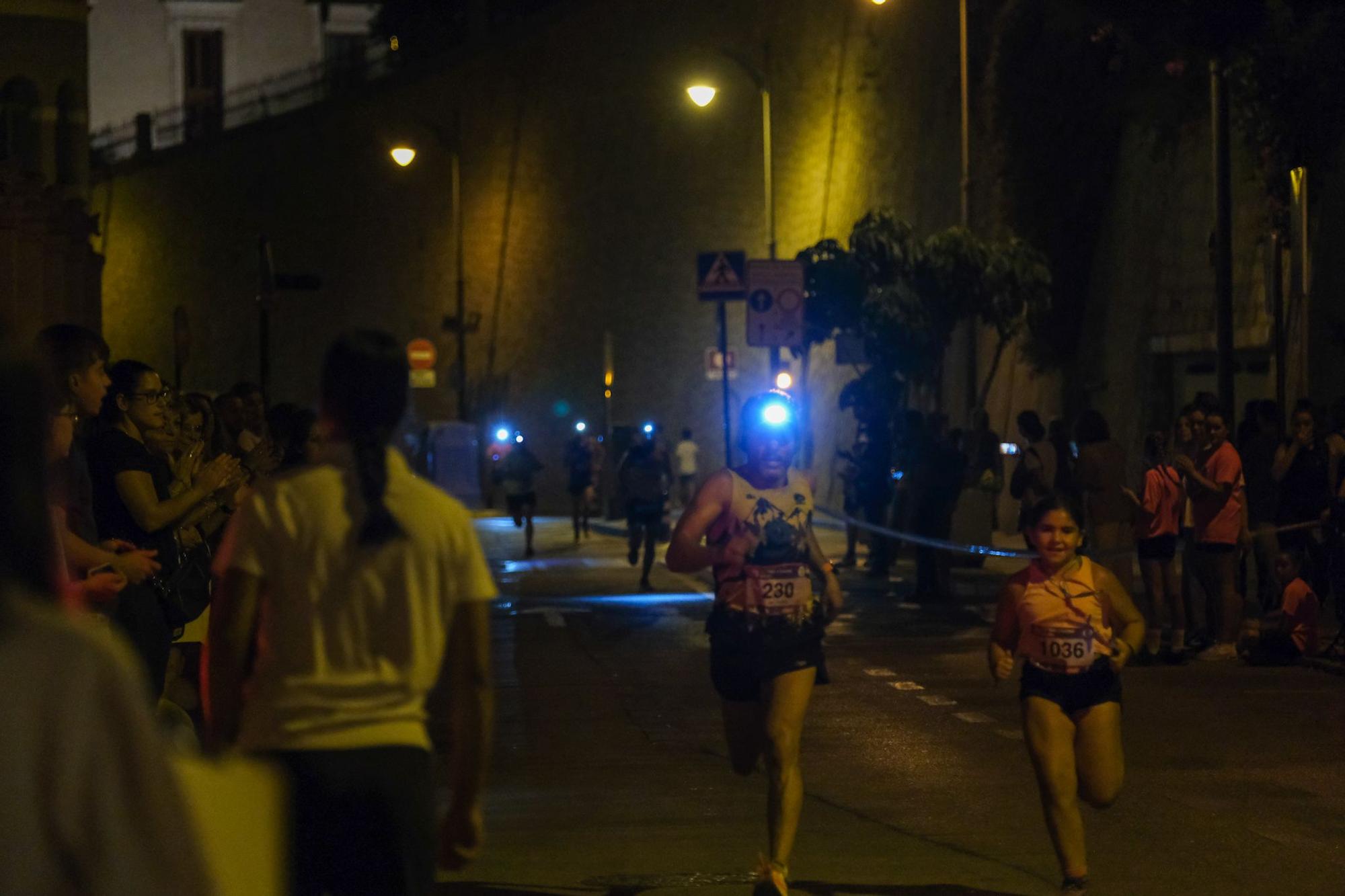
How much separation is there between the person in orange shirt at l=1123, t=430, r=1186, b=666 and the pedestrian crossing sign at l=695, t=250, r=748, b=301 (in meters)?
7.70

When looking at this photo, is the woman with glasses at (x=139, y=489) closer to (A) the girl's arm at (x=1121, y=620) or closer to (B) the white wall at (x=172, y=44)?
(A) the girl's arm at (x=1121, y=620)

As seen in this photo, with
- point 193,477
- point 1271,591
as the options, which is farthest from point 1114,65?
point 193,477

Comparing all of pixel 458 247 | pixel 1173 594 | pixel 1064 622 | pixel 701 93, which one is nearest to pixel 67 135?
pixel 701 93

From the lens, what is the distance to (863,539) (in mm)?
28781

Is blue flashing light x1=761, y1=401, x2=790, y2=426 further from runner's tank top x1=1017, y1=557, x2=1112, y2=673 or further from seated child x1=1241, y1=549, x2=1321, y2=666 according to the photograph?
seated child x1=1241, y1=549, x2=1321, y2=666

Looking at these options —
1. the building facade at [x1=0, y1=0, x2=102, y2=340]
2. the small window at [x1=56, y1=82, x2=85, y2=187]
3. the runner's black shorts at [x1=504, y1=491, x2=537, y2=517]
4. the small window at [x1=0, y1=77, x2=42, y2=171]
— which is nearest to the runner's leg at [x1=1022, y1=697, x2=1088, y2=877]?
the building facade at [x1=0, y1=0, x2=102, y2=340]

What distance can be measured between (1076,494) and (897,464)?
407 centimetres

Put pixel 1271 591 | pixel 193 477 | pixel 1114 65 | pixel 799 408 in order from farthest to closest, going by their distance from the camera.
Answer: pixel 799 408 < pixel 1114 65 < pixel 1271 591 < pixel 193 477

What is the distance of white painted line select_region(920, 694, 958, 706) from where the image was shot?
40.2ft

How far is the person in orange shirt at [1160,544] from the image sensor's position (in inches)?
565

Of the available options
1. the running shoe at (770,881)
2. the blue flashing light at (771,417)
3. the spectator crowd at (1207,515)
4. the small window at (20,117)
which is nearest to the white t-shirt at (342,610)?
the running shoe at (770,881)

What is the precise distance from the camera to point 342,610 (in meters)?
3.94

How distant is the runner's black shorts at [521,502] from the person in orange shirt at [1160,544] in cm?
1617

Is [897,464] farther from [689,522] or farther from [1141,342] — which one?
[689,522]
